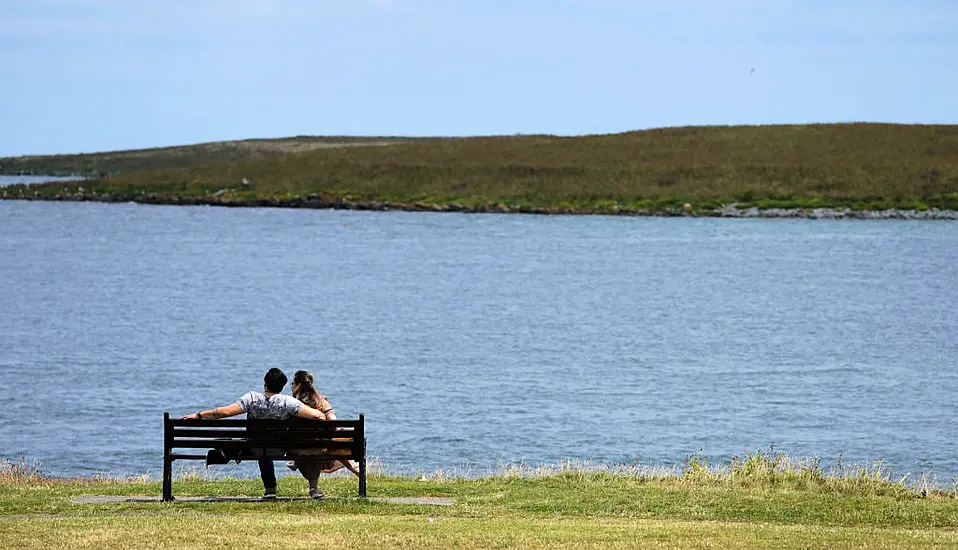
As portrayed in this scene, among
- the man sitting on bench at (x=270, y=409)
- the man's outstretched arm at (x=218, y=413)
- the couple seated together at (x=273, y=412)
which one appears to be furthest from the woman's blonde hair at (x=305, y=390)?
the man's outstretched arm at (x=218, y=413)

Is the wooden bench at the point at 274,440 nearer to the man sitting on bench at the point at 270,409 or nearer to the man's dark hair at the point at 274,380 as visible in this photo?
the man sitting on bench at the point at 270,409

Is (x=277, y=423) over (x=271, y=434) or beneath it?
over

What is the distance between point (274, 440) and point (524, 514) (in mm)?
2736

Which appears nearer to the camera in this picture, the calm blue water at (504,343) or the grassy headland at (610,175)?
the calm blue water at (504,343)

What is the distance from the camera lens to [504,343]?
45.8 metres

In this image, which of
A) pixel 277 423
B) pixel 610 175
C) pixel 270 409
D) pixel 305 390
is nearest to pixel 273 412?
pixel 270 409

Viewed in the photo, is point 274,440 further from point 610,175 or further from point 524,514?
point 610,175

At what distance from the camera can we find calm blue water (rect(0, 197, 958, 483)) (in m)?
27.7

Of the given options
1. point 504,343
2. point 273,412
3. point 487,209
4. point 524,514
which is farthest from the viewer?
point 487,209

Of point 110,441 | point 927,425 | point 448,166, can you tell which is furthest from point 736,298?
point 448,166

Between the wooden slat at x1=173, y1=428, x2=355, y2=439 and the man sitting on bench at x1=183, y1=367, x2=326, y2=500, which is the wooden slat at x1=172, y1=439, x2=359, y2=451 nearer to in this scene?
the wooden slat at x1=173, y1=428, x2=355, y2=439

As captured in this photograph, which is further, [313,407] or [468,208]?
[468,208]

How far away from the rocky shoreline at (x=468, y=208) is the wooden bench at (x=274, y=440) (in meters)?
109

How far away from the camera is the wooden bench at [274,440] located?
49.6ft
